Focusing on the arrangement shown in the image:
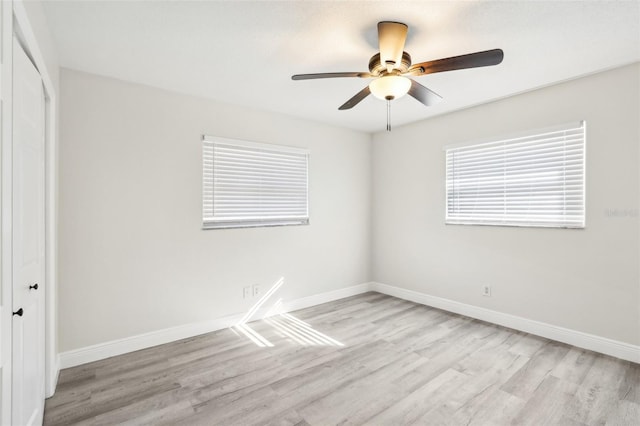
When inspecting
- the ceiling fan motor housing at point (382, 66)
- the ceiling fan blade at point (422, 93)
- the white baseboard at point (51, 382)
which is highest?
the ceiling fan motor housing at point (382, 66)

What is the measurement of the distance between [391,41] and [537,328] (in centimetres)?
311

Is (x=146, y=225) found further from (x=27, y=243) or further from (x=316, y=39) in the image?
(x=316, y=39)

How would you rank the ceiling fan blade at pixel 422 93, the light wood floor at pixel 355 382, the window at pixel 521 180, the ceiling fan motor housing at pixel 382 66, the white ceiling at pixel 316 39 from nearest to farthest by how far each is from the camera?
the white ceiling at pixel 316 39 → the light wood floor at pixel 355 382 → the ceiling fan motor housing at pixel 382 66 → the ceiling fan blade at pixel 422 93 → the window at pixel 521 180

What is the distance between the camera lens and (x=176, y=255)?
10.3ft

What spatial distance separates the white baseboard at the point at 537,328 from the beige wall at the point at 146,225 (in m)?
1.74

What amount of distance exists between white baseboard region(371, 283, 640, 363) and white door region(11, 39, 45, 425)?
3875 mm

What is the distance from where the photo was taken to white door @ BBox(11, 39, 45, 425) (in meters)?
1.42

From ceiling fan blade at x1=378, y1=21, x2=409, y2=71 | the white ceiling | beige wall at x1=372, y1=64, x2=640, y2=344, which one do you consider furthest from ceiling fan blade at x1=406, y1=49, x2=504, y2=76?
beige wall at x1=372, y1=64, x2=640, y2=344

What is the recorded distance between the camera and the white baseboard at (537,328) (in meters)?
2.70

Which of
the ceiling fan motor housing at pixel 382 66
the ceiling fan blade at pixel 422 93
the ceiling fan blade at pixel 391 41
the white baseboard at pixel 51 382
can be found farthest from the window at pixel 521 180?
the white baseboard at pixel 51 382

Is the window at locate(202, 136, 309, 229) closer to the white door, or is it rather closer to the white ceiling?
Answer: the white ceiling

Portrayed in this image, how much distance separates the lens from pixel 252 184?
12.1 ft

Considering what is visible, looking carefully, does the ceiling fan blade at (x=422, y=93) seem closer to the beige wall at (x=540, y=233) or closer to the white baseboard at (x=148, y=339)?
the beige wall at (x=540, y=233)

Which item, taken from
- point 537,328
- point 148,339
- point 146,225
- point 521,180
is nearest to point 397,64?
point 521,180
